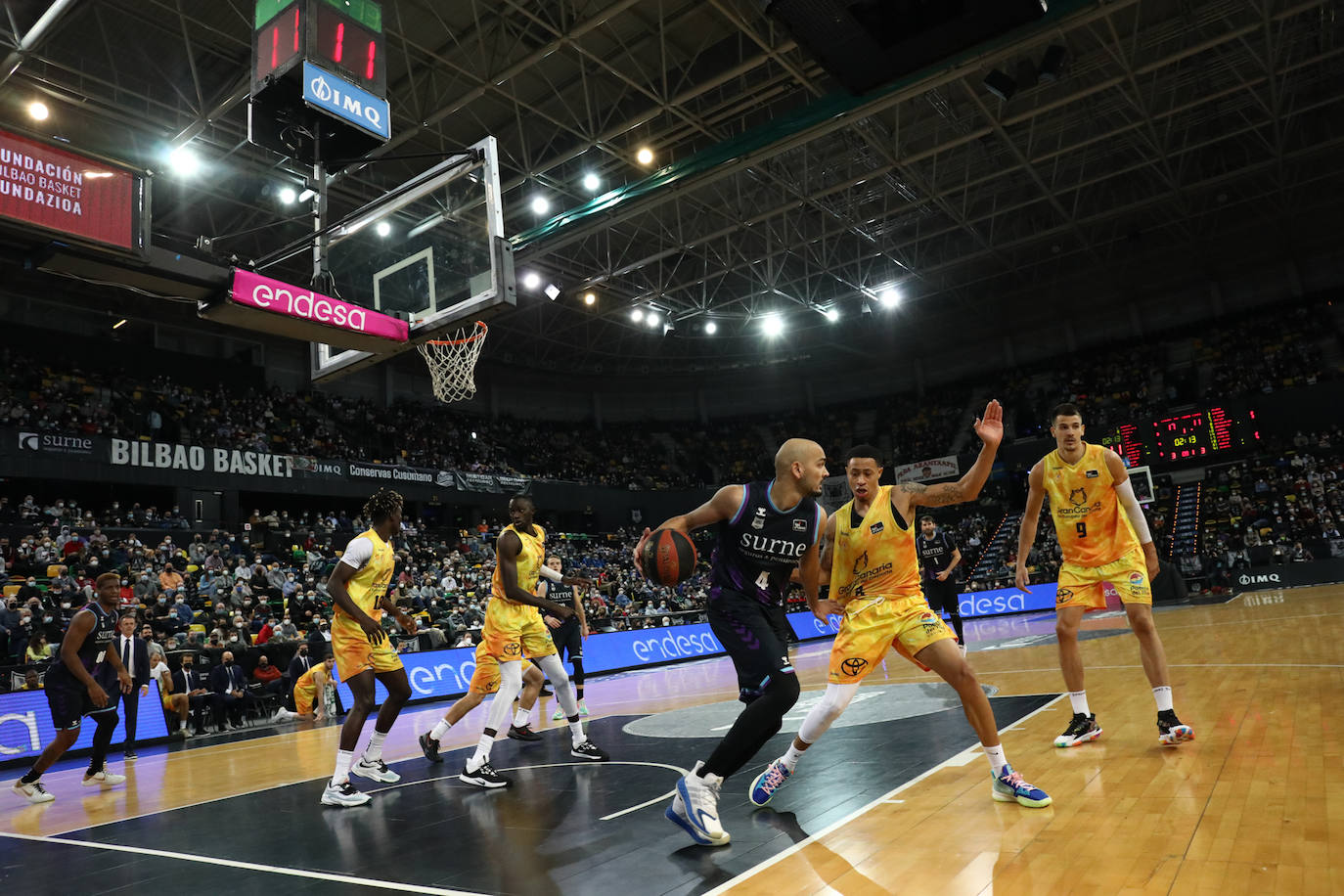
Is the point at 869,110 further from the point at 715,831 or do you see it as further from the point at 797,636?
the point at 715,831

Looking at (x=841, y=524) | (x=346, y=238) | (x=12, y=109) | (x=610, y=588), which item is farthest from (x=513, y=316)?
(x=841, y=524)

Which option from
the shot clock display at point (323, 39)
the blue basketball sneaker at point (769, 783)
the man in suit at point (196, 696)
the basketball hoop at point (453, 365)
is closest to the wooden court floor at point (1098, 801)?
the blue basketball sneaker at point (769, 783)

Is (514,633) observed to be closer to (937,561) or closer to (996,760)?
(996,760)

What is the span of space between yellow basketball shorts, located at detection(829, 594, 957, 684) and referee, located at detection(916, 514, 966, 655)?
5805 mm

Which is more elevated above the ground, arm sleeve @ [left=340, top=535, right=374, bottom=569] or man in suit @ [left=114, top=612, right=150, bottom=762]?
arm sleeve @ [left=340, top=535, right=374, bottom=569]

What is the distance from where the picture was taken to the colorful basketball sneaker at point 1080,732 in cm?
548

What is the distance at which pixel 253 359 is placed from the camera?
30688mm

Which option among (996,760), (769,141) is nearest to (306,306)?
(996,760)

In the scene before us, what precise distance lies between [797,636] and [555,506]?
14318 mm

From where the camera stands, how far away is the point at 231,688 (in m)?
12.8

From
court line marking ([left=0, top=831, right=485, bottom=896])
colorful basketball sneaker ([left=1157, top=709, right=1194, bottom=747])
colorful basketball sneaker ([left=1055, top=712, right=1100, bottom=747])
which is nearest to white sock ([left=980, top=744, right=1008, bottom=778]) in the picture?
colorful basketball sneaker ([left=1055, top=712, right=1100, bottom=747])

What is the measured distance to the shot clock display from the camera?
916 centimetres

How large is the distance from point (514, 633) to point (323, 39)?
6802 mm

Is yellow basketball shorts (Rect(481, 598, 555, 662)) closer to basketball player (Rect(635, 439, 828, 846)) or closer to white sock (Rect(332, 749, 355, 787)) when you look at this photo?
white sock (Rect(332, 749, 355, 787))
